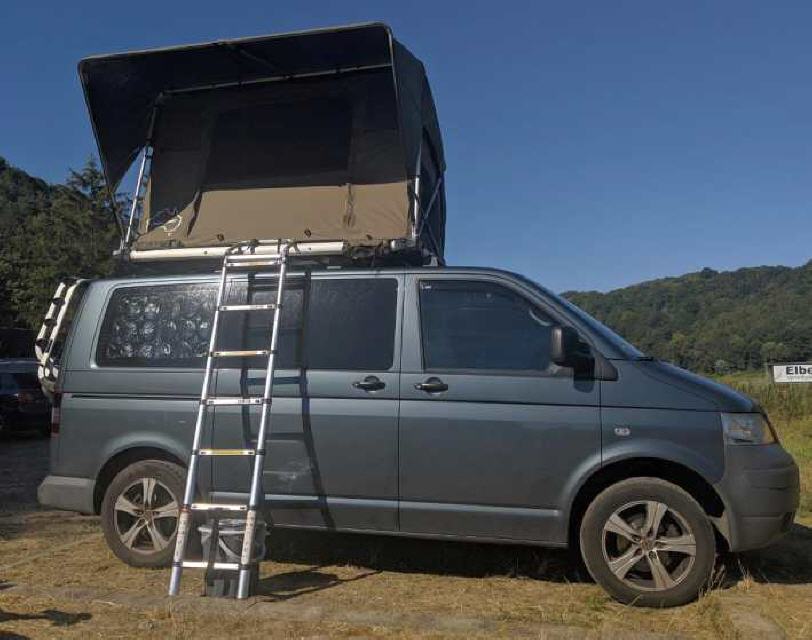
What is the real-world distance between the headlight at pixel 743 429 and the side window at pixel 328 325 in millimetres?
2121

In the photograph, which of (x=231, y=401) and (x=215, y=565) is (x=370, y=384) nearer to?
(x=231, y=401)

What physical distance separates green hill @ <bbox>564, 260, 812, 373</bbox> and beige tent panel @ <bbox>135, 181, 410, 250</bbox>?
16305 millimetres

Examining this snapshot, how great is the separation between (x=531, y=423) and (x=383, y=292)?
1.35m

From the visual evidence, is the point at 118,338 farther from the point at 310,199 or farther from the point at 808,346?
the point at 808,346

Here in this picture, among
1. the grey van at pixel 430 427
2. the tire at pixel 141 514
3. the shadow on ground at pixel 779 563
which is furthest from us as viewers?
the tire at pixel 141 514

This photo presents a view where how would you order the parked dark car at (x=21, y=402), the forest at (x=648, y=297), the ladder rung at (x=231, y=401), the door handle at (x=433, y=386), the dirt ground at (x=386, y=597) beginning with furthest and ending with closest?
the forest at (x=648, y=297)
the parked dark car at (x=21, y=402)
the ladder rung at (x=231, y=401)
the door handle at (x=433, y=386)
the dirt ground at (x=386, y=597)

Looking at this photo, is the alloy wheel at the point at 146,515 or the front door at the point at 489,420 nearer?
the front door at the point at 489,420

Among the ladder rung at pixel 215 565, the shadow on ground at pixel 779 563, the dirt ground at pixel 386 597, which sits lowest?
the dirt ground at pixel 386 597

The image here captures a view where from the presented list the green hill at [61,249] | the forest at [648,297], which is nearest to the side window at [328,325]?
the forest at [648,297]

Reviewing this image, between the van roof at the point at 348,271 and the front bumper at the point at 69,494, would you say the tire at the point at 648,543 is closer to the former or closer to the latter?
the van roof at the point at 348,271

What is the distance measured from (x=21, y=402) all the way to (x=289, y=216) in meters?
10.5

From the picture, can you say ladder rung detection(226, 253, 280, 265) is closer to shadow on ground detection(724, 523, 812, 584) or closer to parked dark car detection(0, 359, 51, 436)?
shadow on ground detection(724, 523, 812, 584)

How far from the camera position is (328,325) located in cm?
512

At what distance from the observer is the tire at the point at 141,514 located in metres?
5.21
